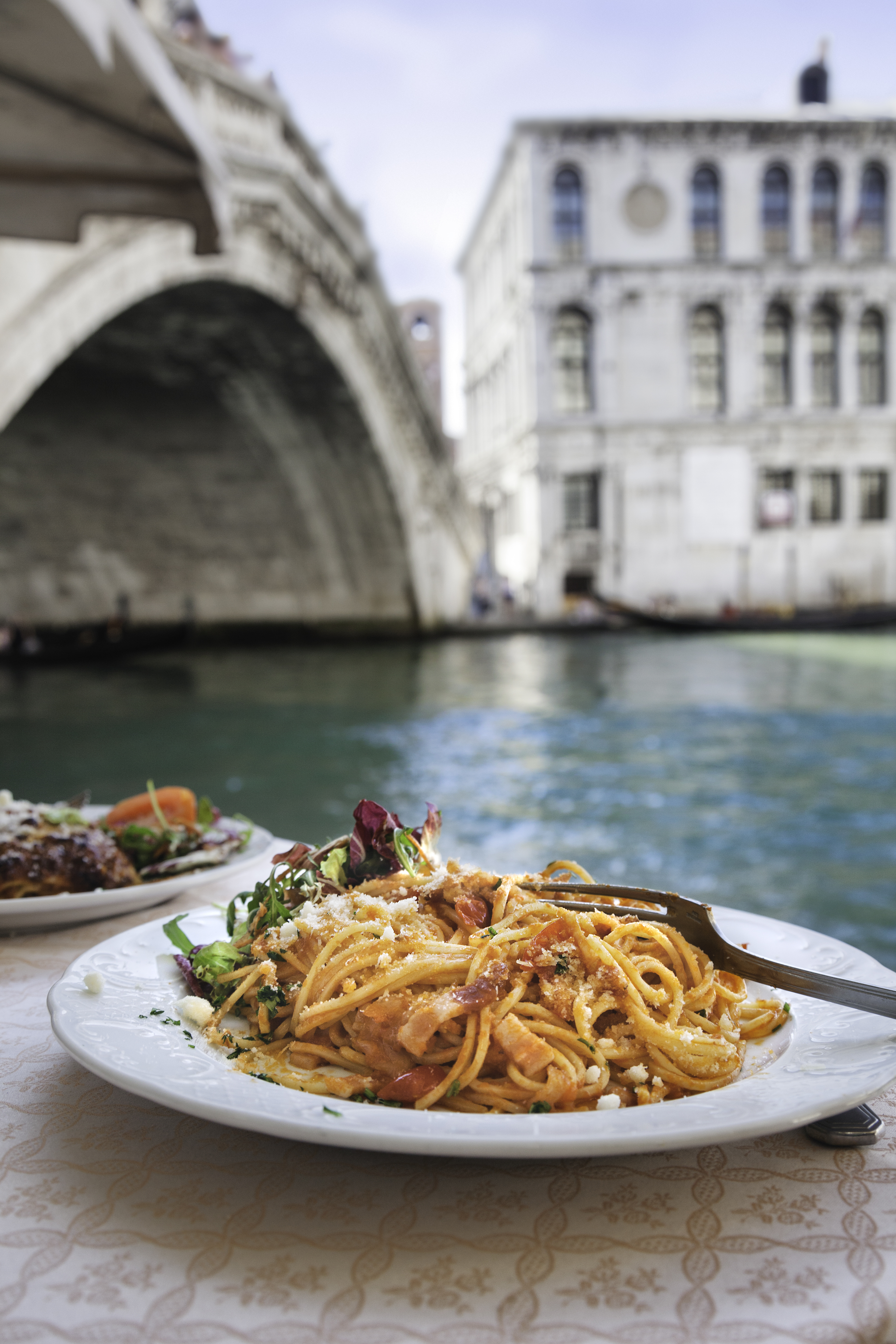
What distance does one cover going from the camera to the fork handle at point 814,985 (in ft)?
2.63

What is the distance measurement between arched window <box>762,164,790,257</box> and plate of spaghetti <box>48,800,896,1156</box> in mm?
26866

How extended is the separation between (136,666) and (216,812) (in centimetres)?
1458

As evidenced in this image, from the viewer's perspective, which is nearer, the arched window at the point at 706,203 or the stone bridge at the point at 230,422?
the stone bridge at the point at 230,422

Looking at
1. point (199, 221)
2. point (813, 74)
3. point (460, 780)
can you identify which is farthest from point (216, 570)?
point (813, 74)

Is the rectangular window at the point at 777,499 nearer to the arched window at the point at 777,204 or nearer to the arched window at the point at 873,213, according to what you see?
the arched window at the point at 777,204

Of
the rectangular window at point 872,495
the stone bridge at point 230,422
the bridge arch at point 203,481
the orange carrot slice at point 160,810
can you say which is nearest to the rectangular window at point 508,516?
the stone bridge at point 230,422

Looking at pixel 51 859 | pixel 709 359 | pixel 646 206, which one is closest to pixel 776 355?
pixel 709 359

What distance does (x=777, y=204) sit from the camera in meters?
25.0

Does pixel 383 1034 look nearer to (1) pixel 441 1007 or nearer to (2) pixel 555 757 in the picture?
(1) pixel 441 1007

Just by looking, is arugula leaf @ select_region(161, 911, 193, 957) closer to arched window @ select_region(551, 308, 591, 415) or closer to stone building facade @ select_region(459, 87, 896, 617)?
stone building facade @ select_region(459, 87, 896, 617)

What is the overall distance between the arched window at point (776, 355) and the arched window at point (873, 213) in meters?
2.47

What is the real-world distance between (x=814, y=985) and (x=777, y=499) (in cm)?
2550

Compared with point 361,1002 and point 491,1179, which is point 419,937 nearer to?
point 361,1002

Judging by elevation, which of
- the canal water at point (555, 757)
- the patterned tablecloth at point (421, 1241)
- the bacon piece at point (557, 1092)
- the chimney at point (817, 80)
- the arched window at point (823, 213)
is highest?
the chimney at point (817, 80)
